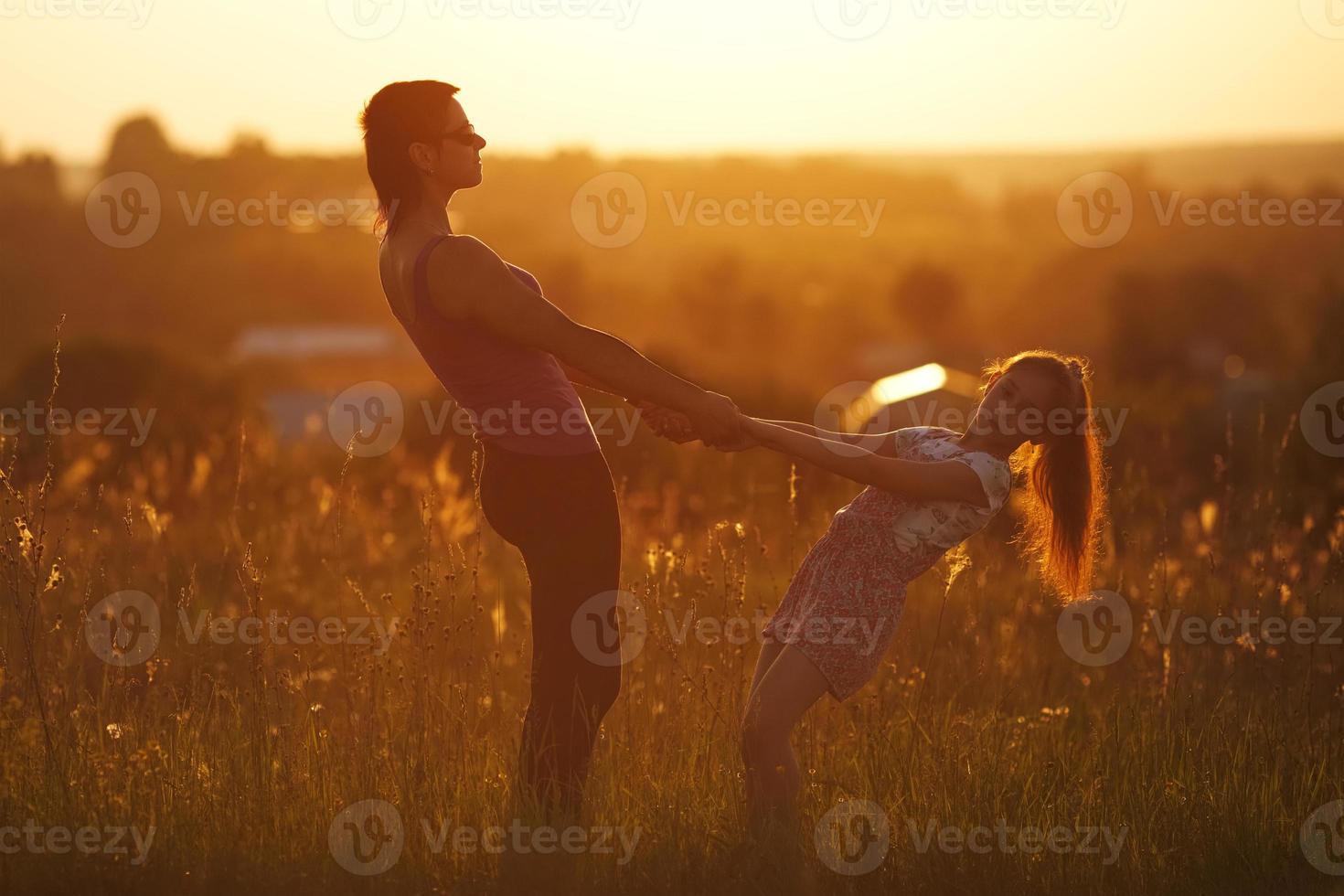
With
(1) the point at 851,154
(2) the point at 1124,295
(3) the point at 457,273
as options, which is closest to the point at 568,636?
(3) the point at 457,273

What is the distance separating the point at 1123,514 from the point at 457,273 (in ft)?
12.1

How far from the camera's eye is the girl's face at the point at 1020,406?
4.61 m

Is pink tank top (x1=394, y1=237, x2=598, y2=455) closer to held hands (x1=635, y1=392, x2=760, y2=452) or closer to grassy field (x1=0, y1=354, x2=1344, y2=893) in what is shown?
held hands (x1=635, y1=392, x2=760, y2=452)

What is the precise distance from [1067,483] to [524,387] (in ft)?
6.09

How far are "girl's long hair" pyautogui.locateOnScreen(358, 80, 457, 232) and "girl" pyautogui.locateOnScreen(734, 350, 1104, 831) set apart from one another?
4.30 feet

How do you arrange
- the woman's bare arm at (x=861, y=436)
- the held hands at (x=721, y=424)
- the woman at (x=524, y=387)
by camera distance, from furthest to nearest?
1. the held hands at (x=721, y=424)
2. the woman's bare arm at (x=861, y=436)
3. the woman at (x=524, y=387)

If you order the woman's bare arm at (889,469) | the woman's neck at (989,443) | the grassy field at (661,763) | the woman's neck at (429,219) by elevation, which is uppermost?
the woman's neck at (429,219)

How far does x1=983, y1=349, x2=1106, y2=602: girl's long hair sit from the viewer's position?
4680 millimetres

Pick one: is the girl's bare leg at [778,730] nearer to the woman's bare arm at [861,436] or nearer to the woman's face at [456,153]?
the woman's bare arm at [861,436]

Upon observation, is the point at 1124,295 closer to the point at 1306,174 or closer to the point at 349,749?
the point at 1306,174

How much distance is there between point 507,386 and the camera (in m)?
4.42

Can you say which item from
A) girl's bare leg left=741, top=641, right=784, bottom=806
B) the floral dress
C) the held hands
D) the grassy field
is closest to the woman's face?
the held hands

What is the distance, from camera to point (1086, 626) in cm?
770

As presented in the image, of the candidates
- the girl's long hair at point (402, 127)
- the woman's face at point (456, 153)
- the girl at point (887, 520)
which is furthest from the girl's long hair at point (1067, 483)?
the girl's long hair at point (402, 127)
